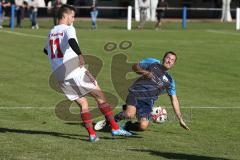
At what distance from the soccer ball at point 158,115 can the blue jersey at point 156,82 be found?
40 centimetres

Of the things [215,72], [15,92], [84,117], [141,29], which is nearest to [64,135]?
[84,117]

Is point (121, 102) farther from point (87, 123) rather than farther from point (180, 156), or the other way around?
point (180, 156)

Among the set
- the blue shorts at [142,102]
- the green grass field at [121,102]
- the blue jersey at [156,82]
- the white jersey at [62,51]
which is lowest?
the green grass field at [121,102]

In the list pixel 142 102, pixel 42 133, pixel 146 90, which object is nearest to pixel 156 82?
pixel 146 90

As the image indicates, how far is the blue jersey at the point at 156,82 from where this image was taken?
39.1ft

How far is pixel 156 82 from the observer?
12.0 meters

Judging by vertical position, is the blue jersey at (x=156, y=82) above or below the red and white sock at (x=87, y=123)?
above

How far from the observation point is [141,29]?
42656mm

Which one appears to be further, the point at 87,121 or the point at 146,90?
the point at 146,90

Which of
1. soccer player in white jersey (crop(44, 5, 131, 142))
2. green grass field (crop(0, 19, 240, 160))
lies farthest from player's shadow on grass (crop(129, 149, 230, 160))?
soccer player in white jersey (crop(44, 5, 131, 142))

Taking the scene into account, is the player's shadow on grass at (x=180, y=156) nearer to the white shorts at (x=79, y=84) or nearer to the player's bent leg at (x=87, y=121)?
the player's bent leg at (x=87, y=121)

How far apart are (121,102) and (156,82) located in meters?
3.66

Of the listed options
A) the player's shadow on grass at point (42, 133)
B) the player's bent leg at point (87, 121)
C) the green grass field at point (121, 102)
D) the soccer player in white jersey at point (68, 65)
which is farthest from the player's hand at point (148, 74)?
the player's shadow on grass at point (42, 133)

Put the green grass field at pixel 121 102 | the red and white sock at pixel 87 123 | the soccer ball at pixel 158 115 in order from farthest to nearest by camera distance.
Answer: the soccer ball at pixel 158 115
the red and white sock at pixel 87 123
the green grass field at pixel 121 102
